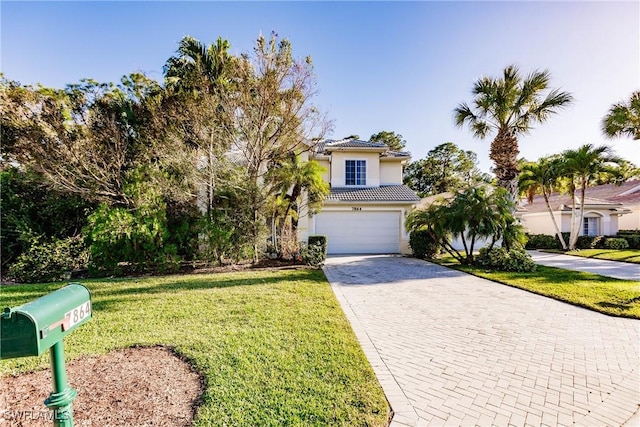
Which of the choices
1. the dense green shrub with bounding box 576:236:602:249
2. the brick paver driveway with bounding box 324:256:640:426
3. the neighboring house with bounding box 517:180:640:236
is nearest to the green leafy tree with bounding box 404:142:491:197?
the neighboring house with bounding box 517:180:640:236

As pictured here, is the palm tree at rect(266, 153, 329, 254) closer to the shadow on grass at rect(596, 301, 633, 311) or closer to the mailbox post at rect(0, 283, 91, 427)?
the shadow on grass at rect(596, 301, 633, 311)

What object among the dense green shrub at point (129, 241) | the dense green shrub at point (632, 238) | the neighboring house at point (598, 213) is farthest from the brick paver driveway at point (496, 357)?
the dense green shrub at point (632, 238)

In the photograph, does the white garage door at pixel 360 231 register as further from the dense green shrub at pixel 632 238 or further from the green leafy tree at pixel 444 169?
the green leafy tree at pixel 444 169

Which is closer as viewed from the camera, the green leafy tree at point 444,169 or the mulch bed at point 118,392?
the mulch bed at point 118,392

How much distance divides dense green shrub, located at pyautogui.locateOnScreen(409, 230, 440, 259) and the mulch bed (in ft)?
47.6

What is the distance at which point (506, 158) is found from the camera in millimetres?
14805

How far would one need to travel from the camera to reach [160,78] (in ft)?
45.5

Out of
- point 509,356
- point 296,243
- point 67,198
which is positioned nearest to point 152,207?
point 67,198

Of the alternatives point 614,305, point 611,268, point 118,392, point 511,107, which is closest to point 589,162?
A: point 611,268

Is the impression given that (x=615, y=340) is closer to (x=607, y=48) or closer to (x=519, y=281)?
(x=519, y=281)

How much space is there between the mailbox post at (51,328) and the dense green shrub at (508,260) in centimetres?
1462

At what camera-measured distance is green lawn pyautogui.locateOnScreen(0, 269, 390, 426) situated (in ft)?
11.1

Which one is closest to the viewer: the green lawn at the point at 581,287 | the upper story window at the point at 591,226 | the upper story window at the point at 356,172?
the green lawn at the point at 581,287

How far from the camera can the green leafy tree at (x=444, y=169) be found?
36469mm
